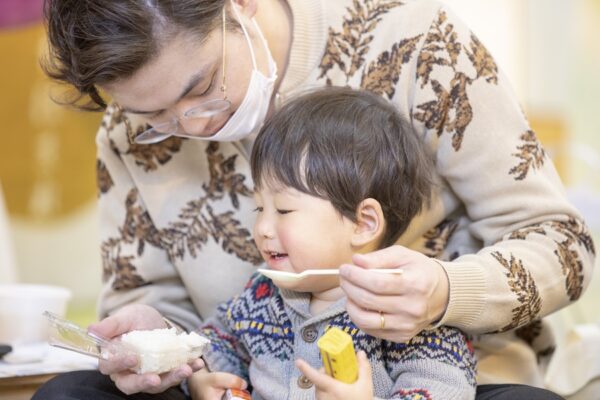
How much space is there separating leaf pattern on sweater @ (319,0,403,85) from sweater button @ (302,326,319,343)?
46 cm

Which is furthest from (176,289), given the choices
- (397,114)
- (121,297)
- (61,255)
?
(61,255)

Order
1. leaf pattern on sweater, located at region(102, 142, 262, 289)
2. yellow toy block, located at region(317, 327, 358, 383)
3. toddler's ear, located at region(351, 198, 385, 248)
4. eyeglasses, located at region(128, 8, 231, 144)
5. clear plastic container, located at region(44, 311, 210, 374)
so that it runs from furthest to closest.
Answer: leaf pattern on sweater, located at region(102, 142, 262, 289) → eyeglasses, located at region(128, 8, 231, 144) → toddler's ear, located at region(351, 198, 385, 248) → clear plastic container, located at region(44, 311, 210, 374) → yellow toy block, located at region(317, 327, 358, 383)

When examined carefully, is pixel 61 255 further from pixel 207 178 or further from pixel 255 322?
pixel 255 322

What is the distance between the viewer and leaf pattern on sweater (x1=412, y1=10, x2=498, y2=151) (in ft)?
4.72

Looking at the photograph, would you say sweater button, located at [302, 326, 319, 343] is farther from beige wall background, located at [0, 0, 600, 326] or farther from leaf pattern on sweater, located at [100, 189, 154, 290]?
beige wall background, located at [0, 0, 600, 326]

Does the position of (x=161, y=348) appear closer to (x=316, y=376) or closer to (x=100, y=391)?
(x=100, y=391)

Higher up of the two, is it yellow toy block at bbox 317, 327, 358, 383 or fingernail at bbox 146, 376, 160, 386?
yellow toy block at bbox 317, 327, 358, 383

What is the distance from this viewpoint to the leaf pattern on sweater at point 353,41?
1541mm

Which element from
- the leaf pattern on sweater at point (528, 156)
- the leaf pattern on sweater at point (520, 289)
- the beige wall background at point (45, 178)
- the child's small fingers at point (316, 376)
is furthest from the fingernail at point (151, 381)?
the beige wall background at point (45, 178)

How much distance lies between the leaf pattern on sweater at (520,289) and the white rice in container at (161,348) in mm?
451

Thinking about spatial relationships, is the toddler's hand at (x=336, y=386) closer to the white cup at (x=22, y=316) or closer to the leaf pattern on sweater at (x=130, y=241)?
the leaf pattern on sweater at (x=130, y=241)

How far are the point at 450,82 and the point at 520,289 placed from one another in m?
0.36

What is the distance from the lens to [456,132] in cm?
144

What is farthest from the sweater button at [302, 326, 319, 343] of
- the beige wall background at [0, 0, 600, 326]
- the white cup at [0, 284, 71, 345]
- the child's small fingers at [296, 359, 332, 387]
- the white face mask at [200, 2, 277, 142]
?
the beige wall background at [0, 0, 600, 326]
